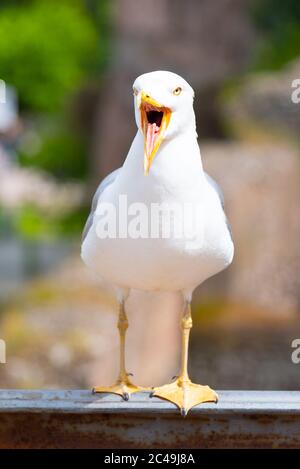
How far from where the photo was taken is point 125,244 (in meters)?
1.02

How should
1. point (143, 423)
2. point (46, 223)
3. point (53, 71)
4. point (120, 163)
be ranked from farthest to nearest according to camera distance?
point (46, 223)
point (120, 163)
point (53, 71)
point (143, 423)

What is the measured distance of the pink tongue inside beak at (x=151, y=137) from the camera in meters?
0.94

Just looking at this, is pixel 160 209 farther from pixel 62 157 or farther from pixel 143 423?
pixel 62 157

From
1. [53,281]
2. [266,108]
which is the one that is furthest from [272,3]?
[53,281]

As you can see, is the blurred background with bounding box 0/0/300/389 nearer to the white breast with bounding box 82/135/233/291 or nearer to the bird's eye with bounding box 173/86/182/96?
the white breast with bounding box 82/135/233/291

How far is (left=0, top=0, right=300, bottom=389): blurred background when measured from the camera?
10.7 ft

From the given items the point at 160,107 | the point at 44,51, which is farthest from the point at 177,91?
the point at 44,51

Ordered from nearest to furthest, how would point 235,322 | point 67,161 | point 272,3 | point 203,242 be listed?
1. point 203,242
2. point 235,322
3. point 272,3
4. point 67,161

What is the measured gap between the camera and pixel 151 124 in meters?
0.97

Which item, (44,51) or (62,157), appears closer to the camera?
(44,51)

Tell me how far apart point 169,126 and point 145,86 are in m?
0.06

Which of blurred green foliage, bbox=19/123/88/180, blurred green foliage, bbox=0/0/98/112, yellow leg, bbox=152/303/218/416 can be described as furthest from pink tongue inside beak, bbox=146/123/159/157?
blurred green foliage, bbox=19/123/88/180

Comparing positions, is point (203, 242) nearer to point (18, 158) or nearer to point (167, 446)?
point (167, 446)

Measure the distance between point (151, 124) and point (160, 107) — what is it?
0.10ft
